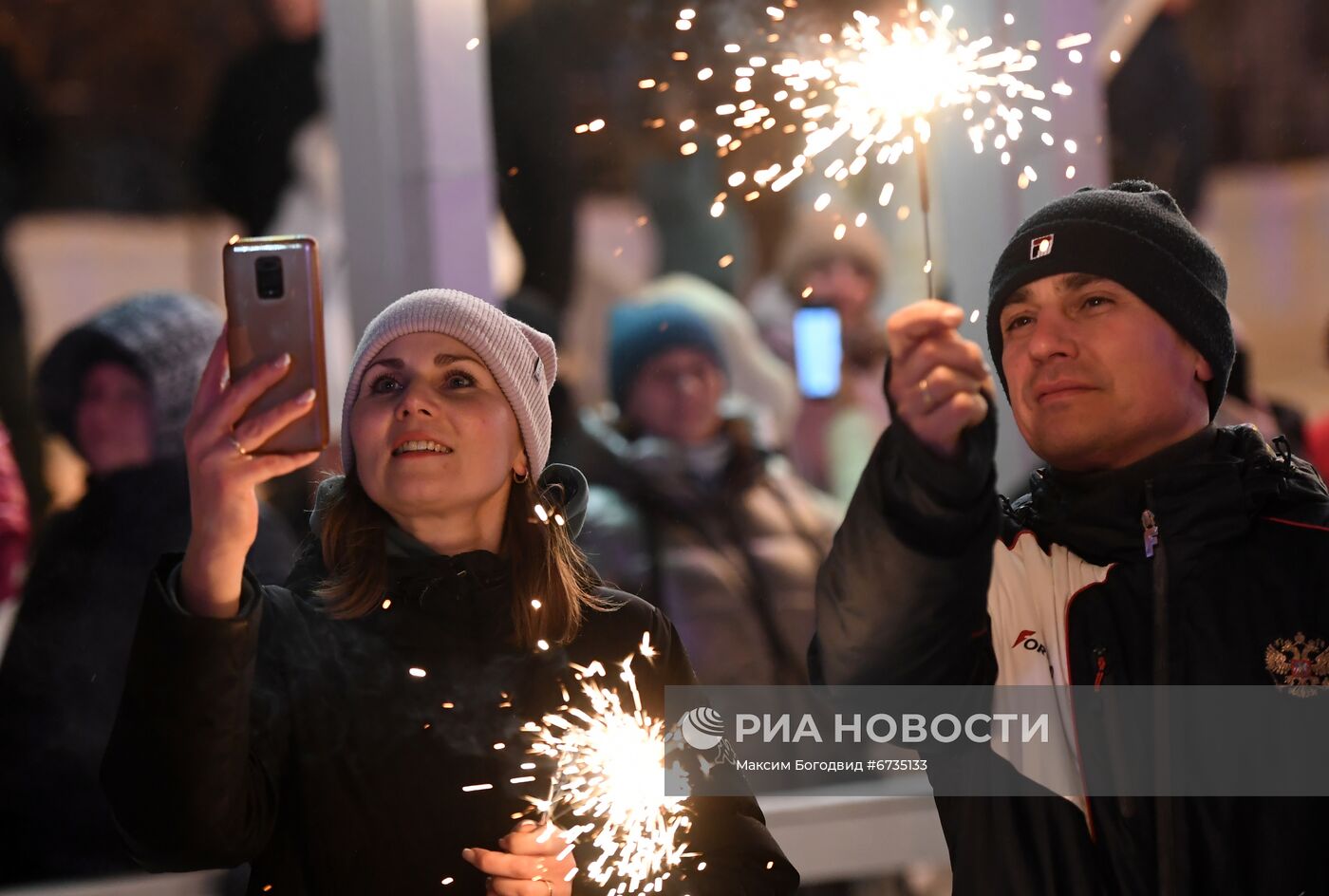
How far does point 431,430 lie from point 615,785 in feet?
1.63

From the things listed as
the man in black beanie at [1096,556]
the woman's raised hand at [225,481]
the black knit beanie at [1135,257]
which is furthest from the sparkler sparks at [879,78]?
the woman's raised hand at [225,481]

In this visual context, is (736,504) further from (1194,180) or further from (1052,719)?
(1194,180)

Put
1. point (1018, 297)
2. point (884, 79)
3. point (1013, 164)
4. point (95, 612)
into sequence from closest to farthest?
point (1018, 297), point (884, 79), point (95, 612), point (1013, 164)

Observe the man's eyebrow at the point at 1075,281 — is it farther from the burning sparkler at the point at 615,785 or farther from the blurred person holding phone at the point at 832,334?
the blurred person holding phone at the point at 832,334

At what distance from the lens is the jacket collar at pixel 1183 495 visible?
178 cm

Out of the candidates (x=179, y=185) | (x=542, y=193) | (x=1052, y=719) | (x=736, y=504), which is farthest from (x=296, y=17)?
(x=1052, y=719)

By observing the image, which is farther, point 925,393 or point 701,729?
point 701,729

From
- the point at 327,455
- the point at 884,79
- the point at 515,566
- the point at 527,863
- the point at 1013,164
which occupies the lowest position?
the point at 527,863

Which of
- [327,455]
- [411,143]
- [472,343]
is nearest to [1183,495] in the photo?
[472,343]

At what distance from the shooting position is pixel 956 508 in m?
1.63

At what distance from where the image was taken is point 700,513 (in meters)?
2.87

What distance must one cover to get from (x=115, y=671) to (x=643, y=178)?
1477 mm

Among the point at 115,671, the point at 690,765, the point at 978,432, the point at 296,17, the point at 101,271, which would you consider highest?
the point at 296,17

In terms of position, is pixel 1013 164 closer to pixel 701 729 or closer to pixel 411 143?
pixel 411 143
